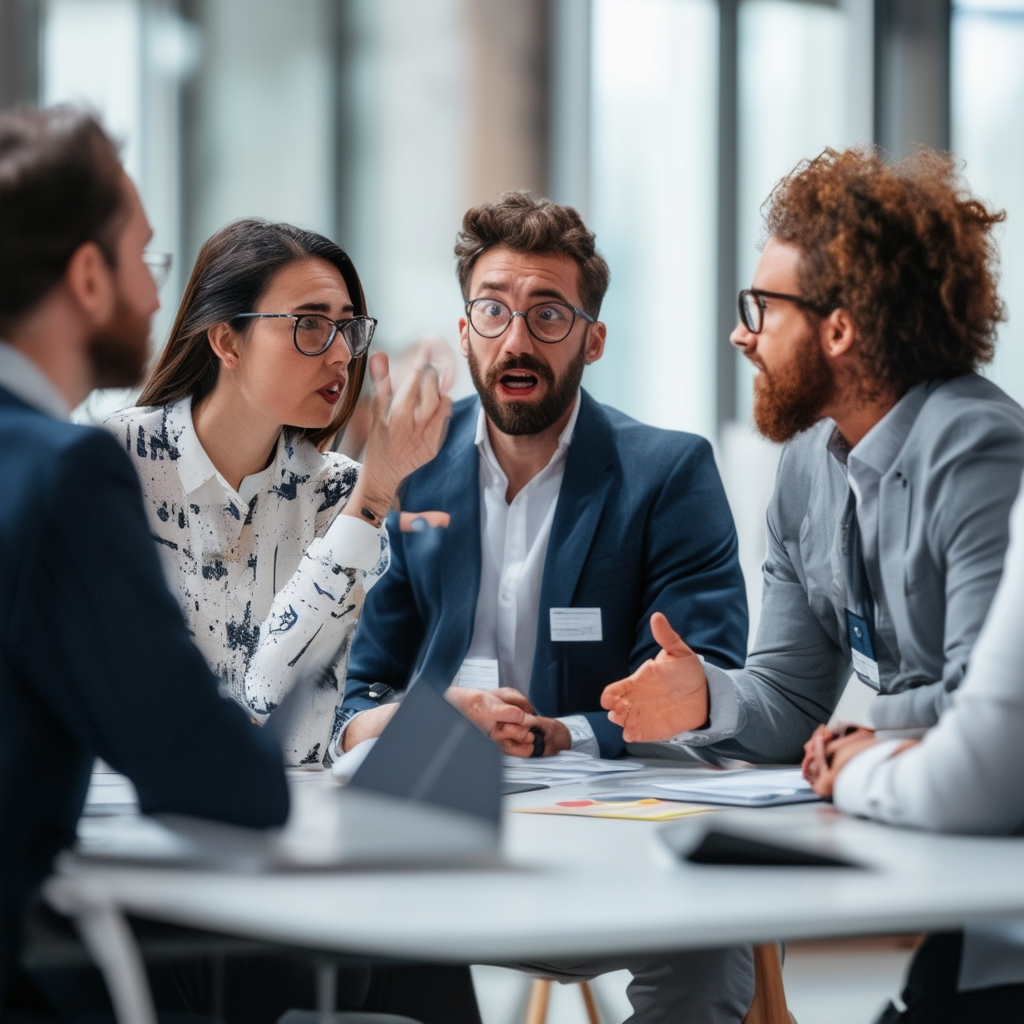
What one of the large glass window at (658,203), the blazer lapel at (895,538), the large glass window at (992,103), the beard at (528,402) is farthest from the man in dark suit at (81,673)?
the large glass window at (992,103)

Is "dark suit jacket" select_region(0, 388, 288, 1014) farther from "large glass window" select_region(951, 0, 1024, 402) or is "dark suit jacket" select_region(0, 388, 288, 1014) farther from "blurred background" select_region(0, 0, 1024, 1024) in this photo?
"large glass window" select_region(951, 0, 1024, 402)

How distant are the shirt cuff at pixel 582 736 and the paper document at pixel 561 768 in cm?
4

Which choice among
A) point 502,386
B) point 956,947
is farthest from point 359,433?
point 956,947

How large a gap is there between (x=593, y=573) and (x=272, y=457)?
2.28 feet

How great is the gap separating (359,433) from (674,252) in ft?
9.35

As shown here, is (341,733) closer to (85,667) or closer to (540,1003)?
(540,1003)

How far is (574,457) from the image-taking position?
2.62 m

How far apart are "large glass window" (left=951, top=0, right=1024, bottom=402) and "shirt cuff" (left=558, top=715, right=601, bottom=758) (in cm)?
504

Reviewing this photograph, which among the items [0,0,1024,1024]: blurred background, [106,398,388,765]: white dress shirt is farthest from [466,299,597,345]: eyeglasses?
[0,0,1024,1024]: blurred background

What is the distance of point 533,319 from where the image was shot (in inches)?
106

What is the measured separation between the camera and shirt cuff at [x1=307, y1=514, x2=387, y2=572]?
231cm

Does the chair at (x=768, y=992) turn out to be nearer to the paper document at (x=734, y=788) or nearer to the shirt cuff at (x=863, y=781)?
the paper document at (x=734, y=788)

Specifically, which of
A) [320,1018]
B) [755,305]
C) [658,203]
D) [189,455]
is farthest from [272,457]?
[658,203]

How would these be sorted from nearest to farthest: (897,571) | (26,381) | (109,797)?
(26,381) → (109,797) → (897,571)
